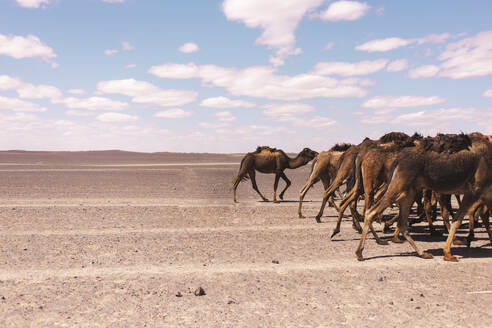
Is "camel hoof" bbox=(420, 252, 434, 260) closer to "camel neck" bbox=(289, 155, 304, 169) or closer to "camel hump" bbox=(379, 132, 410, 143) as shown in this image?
"camel hump" bbox=(379, 132, 410, 143)

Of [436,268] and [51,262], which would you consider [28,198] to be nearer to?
[51,262]

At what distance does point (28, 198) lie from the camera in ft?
61.8

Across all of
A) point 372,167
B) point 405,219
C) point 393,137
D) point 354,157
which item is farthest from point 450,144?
point 393,137

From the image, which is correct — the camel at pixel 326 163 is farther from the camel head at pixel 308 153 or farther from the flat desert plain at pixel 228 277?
the camel head at pixel 308 153

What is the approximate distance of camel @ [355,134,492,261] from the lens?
7.95 m

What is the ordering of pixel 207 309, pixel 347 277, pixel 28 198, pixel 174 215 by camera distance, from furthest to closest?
pixel 28 198 < pixel 174 215 < pixel 347 277 < pixel 207 309

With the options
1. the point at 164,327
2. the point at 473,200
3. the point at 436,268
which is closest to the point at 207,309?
the point at 164,327

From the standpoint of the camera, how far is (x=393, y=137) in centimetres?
1083

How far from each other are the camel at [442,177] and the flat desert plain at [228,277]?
0.94m

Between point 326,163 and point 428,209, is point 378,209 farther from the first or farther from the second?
point 326,163

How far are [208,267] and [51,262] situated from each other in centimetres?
307

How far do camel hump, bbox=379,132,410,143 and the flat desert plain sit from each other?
252 centimetres

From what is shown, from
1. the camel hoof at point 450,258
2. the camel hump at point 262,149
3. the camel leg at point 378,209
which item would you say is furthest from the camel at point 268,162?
the camel hoof at point 450,258

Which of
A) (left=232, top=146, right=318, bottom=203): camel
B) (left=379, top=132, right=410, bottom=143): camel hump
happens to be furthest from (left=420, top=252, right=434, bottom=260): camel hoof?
(left=232, top=146, right=318, bottom=203): camel
